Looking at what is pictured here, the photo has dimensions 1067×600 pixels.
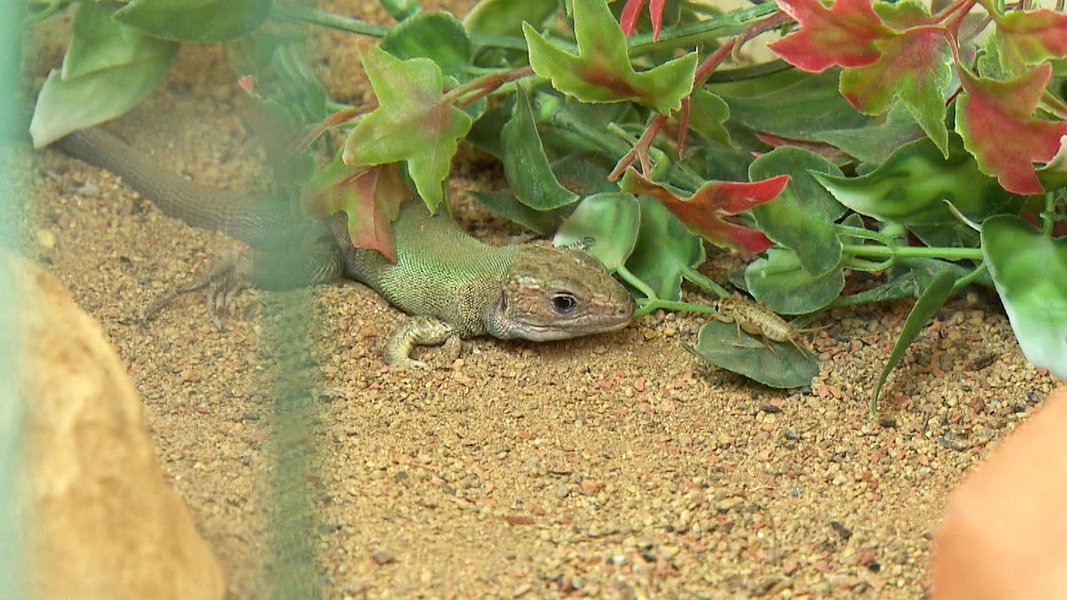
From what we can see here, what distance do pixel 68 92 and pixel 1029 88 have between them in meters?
2.79

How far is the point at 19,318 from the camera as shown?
1479mm

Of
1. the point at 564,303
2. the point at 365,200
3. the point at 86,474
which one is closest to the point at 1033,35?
the point at 564,303

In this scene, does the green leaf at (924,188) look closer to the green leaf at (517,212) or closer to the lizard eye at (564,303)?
the lizard eye at (564,303)

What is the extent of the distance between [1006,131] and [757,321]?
2.63 feet

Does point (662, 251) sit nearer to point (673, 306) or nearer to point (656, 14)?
point (673, 306)

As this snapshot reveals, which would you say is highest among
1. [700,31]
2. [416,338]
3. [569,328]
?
[700,31]

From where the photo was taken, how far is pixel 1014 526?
168 centimetres

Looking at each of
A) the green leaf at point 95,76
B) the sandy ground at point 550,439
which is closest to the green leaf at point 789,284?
the sandy ground at point 550,439

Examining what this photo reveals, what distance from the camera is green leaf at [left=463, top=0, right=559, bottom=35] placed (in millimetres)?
3527

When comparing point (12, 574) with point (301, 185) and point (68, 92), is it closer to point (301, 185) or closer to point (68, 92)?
point (301, 185)

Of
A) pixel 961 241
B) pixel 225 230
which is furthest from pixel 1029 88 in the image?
pixel 225 230

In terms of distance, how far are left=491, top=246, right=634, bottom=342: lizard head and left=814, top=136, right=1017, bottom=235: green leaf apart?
71 centimetres

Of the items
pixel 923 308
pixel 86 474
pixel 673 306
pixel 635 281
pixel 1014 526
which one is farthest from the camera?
pixel 635 281

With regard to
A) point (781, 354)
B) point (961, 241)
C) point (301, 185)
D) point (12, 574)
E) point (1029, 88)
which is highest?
point (1029, 88)
